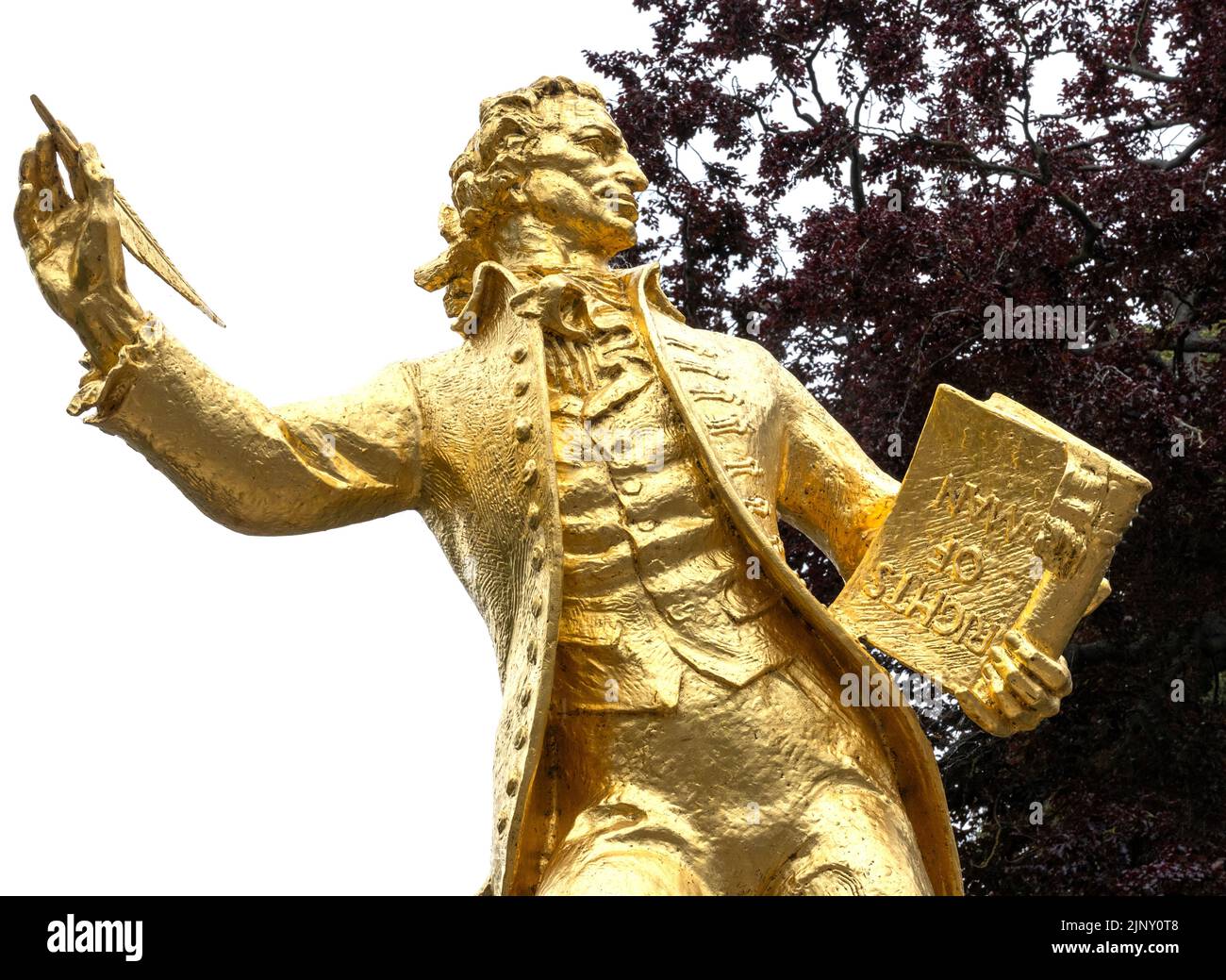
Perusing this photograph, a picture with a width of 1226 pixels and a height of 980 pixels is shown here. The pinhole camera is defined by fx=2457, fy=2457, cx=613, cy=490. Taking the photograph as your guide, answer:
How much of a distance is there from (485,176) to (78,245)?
3.93 feet

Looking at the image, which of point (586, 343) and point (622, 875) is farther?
point (586, 343)

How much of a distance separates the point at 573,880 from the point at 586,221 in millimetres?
1688

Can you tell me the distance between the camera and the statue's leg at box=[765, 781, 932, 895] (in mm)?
4996

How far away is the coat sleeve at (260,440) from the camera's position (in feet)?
16.8

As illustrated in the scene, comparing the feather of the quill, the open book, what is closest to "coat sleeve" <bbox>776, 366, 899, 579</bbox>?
the open book

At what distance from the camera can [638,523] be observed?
A: 5363 millimetres

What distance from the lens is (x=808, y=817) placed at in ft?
16.8

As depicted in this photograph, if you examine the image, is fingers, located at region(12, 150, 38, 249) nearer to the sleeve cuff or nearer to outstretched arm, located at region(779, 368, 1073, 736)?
the sleeve cuff

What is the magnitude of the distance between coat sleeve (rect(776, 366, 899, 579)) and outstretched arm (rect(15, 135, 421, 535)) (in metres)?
0.93

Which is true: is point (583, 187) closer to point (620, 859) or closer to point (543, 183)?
point (543, 183)

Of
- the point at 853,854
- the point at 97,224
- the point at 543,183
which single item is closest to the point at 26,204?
the point at 97,224

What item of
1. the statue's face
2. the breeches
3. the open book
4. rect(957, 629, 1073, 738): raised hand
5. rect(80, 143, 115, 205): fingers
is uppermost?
the statue's face

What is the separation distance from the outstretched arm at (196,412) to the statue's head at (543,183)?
19.6 inches

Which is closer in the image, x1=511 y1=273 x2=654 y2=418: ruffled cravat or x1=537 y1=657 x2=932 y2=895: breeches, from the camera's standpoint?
x1=537 y1=657 x2=932 y2=895: breeches
